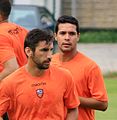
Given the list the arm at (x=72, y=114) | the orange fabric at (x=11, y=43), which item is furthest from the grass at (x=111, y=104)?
the arm at (x=72, y=114)

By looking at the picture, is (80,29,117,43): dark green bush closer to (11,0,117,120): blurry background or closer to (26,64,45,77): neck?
(11,0,117,120): blurry background

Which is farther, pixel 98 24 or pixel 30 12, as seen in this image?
pixel 98 24

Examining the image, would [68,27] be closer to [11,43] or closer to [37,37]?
[11,43]

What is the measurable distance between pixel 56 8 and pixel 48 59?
21868 millimetres

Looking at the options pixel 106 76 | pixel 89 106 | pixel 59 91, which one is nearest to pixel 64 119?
pixel 59 91

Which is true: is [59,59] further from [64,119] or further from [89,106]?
[64,119]

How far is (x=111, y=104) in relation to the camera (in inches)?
572

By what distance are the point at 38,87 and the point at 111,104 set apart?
8249 millimetres

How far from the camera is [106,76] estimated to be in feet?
63.7

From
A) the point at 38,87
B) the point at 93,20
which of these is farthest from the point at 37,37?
the point at 93,20

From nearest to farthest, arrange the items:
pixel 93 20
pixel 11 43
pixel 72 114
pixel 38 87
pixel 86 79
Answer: pixel 38 87 → pixel 72 114 → pixel 86 79 → pixel 11 43 → pixel 93 20

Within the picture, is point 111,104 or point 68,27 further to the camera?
point 111,104

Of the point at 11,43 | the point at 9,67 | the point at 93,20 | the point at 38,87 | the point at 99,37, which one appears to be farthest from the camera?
the point at 93,20

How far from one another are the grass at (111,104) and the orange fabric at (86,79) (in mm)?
5547
